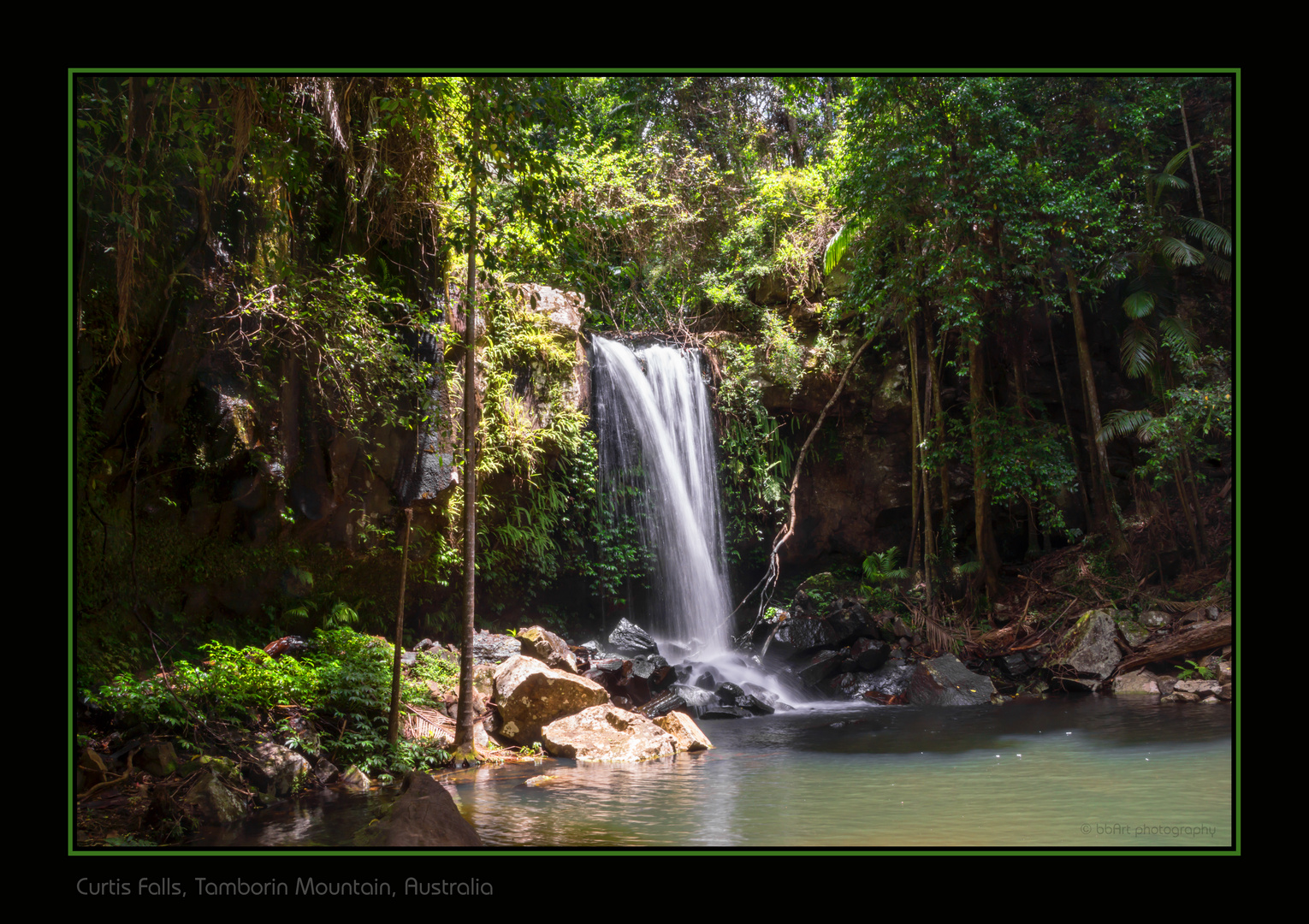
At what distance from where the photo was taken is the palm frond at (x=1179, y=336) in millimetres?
10234

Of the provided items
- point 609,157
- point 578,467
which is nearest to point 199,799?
point 578,467

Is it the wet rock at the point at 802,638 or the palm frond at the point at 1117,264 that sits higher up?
the palm frond at the point at 1117,264

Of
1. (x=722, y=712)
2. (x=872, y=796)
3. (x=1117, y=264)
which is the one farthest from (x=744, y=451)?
(x=872, y=796)

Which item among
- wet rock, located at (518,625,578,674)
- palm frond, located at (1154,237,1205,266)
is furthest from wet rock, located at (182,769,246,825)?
palm frond, located at (1154,237,1205,266)

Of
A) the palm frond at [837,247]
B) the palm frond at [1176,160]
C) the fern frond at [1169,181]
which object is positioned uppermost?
the palm frond at [1176,160]

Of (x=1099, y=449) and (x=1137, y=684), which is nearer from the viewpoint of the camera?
(x=1137, y=684)

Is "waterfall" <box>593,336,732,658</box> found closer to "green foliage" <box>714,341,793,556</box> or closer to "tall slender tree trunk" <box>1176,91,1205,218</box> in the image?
"green foliage" <box>714,341,793,556</box>

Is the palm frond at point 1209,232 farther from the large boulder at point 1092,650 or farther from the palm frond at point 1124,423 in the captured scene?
the large boulder at point 1092,650

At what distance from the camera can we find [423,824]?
144 inches

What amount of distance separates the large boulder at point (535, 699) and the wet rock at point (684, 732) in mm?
715

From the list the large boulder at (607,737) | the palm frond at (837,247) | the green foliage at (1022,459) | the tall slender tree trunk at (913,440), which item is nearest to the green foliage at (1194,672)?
the green foliage at (1022,459)

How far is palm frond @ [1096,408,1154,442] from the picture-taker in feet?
33.6

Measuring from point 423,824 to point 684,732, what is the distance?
3786 millimetres

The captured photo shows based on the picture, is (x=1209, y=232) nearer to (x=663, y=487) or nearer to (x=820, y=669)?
(x=820, y=669)
